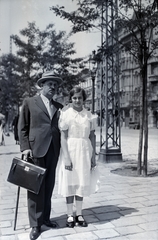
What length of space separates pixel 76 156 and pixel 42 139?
0.49 m

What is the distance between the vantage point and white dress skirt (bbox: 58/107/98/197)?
3.79 m

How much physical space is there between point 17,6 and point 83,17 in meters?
3.30

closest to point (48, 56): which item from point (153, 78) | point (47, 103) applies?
point (47, 103)

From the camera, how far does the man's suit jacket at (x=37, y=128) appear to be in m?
3.63

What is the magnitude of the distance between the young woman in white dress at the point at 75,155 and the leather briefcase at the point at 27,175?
424mm

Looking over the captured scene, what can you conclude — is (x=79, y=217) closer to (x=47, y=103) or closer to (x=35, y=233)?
(x=35, y=233)

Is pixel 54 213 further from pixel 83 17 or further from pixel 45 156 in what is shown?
pixel 83 17

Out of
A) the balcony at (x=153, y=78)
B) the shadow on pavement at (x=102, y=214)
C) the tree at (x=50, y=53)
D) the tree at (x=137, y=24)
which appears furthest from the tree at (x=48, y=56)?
the balcony at (x=153, y=78)

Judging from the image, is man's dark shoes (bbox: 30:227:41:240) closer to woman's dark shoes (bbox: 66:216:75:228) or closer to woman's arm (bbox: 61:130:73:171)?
woman's dark shoes (bbox: 66:216:75:228)

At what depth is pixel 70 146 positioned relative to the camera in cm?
379

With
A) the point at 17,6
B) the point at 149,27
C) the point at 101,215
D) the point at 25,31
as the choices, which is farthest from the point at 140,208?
the point at 25,31

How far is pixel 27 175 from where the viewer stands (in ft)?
11.5

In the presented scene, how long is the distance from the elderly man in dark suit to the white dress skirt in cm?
13

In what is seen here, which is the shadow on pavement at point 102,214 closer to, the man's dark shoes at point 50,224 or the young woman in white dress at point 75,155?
the man's dark shoes at point 50,224
